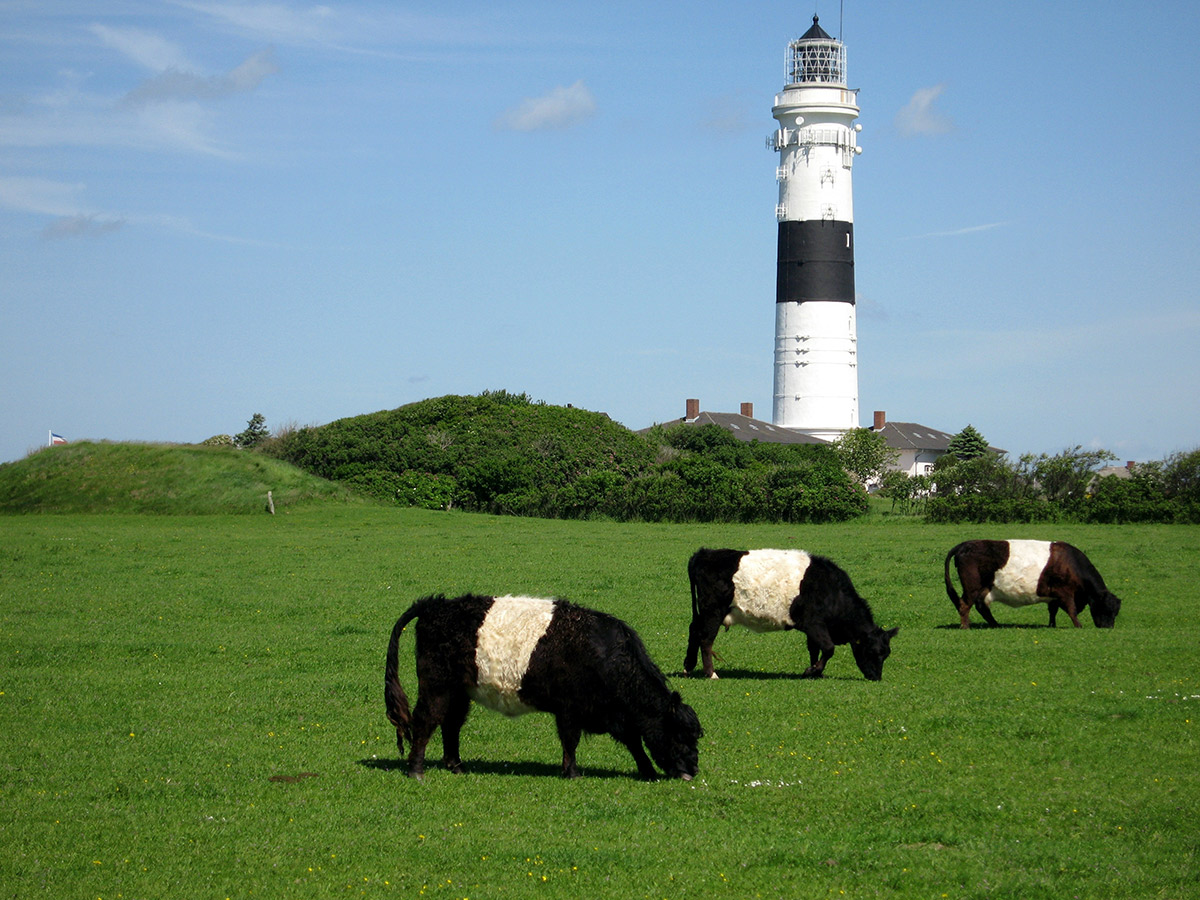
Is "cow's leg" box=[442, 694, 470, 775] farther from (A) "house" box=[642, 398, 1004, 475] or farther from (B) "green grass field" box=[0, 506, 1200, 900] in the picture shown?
(A) "house" box=[642, 398, 1004, 475]

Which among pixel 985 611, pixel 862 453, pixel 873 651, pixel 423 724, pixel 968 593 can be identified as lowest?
pixel 423 724

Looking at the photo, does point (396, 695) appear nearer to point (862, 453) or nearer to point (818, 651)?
point (818, 651)

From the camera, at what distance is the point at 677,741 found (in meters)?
11.2

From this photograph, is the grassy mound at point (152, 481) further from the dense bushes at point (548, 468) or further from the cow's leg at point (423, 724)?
the cow's leg at point (423, 724)

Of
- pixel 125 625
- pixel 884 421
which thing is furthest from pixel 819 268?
pixel 125 625

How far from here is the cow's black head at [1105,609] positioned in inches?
839

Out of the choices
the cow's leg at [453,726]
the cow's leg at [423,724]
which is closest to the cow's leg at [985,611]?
the cow's leg at [453,726]

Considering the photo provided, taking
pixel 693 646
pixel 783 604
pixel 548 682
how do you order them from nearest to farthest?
1. pixel 548 682
2. pixel 783 604
3. pixel 693 646

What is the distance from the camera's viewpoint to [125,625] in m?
21.4

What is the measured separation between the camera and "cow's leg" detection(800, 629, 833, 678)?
1664 cm

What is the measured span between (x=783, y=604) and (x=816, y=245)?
219 ft

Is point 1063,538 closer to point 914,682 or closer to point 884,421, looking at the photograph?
point 914,682

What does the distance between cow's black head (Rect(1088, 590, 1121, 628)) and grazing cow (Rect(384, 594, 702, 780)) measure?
1278 cm

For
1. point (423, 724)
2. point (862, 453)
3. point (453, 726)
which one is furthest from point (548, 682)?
point (862, 453)
